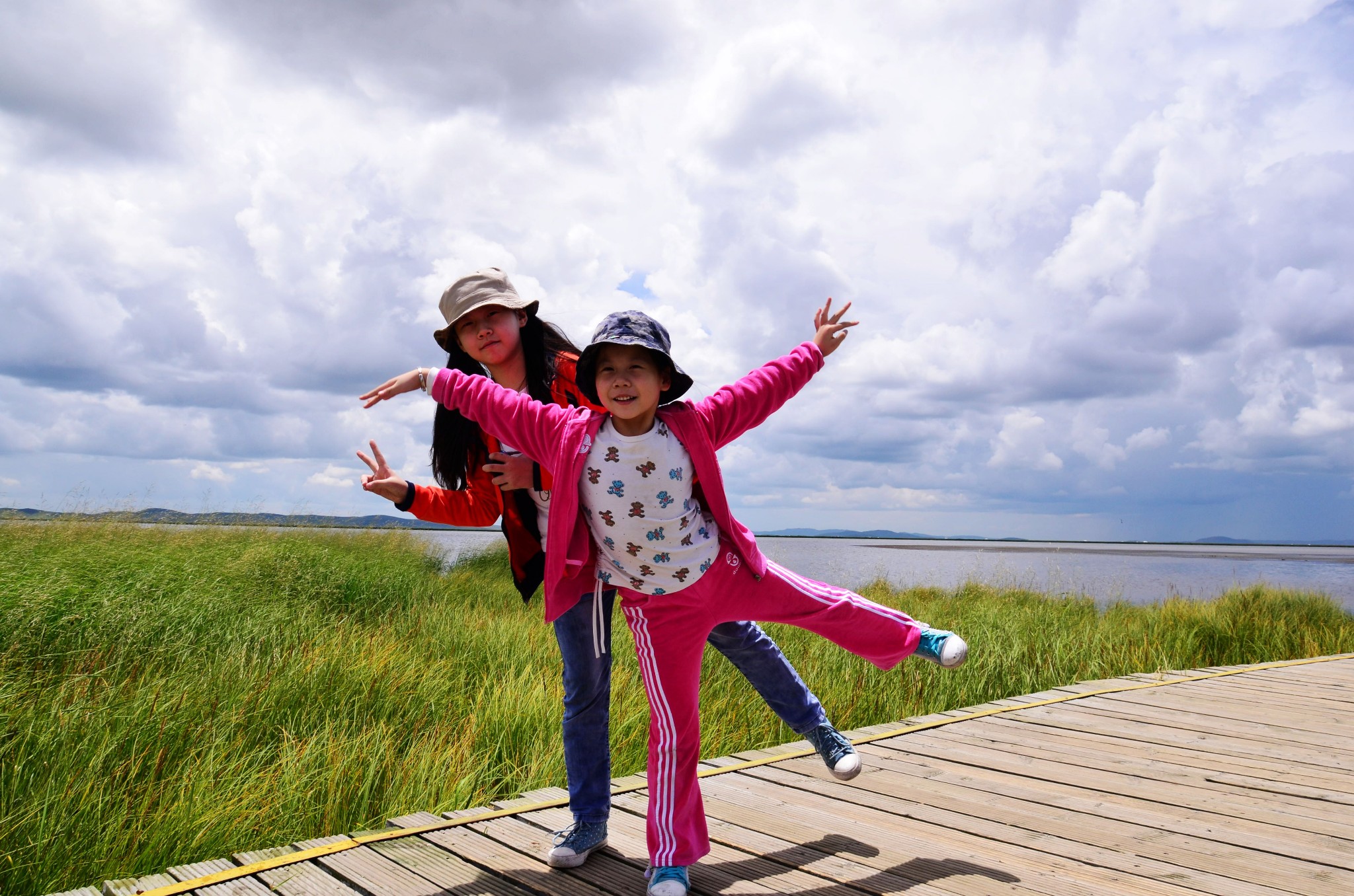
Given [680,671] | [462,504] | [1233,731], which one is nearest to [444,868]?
[680,671]

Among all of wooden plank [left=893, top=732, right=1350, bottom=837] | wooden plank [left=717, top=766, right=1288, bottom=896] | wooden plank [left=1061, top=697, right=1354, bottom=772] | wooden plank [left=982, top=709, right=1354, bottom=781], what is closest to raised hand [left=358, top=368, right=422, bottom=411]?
wooden plank [left=717, top=766, right=1288, bottom=896]

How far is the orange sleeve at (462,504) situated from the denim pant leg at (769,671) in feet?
2.49

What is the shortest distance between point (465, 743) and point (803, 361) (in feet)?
8.00

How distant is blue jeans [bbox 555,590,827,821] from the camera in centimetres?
248

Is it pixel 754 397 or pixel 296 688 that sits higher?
pixel 754 397

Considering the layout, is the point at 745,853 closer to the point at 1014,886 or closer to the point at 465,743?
the point at 1014,886

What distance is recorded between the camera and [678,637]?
88.3 inches

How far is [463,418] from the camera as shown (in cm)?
265

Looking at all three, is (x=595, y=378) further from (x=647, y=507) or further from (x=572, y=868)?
(x=572, y=868)

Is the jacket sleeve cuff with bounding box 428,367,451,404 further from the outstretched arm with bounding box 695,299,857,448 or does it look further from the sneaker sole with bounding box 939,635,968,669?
the sneaker sole with bounding box 939,635,968,669

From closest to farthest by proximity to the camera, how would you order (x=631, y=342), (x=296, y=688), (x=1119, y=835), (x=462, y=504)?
1. (x=631, y=342)
2. (x=462, y=504)
3. (x=1119, y=835)
4. (x=296, y=688)

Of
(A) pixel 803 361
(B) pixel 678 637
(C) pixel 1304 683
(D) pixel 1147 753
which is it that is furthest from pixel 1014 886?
(C) pixel 1304 683

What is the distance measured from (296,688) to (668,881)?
9.28ft

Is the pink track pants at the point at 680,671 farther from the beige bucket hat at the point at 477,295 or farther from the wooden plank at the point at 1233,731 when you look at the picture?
the wooden plank at the point at 1233,731
